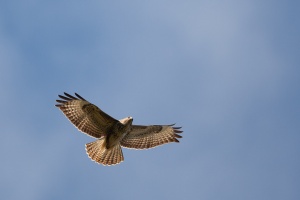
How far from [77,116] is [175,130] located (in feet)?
9.52

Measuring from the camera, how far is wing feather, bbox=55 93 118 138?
989 inches

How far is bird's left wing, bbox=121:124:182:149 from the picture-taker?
84.6 feet

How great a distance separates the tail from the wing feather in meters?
0.25

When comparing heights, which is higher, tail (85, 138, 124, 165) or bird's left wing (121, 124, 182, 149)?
bird's left wing (121, 124, 182, 149)

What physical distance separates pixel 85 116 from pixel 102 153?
3.65 feet

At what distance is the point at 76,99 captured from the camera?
987 inches

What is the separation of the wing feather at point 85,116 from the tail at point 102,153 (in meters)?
0.25

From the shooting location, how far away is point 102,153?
2542 centimetres

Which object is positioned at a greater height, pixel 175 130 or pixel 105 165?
pixel 175 130

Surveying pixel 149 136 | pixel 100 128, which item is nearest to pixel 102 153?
pixel 100 128

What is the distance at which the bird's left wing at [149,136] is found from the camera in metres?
25.8

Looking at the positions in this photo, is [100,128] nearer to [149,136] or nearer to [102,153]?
[102,153]

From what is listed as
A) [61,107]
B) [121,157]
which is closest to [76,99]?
[61,107]

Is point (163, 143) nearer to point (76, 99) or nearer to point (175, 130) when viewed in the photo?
point (175, 130)
